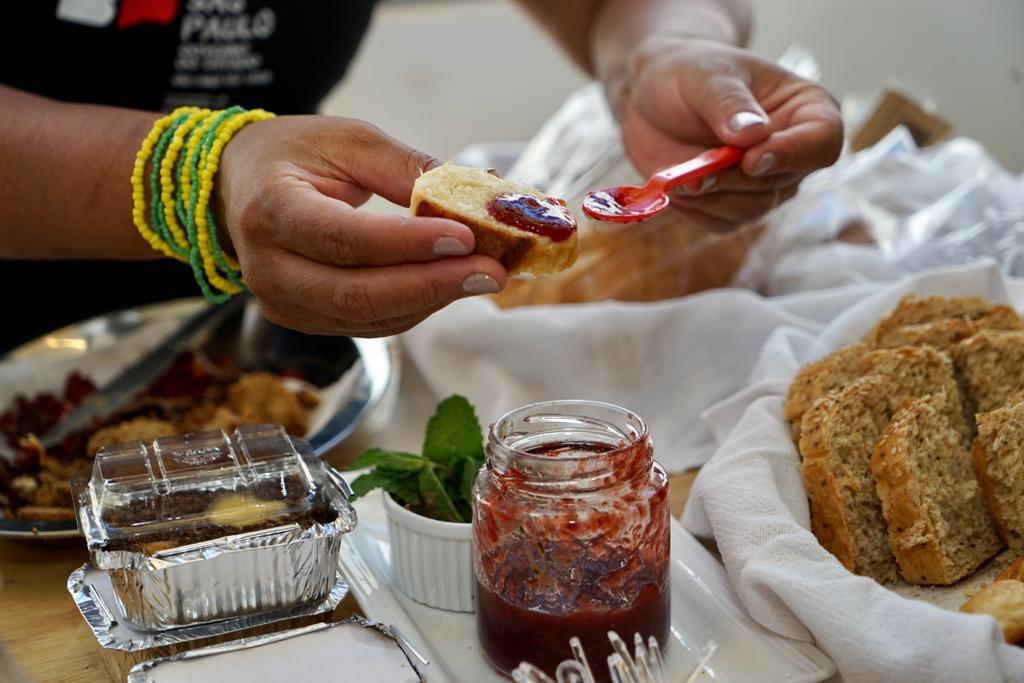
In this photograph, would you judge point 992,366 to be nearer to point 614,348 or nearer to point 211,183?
point 614,348

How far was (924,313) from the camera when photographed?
1.47 metres

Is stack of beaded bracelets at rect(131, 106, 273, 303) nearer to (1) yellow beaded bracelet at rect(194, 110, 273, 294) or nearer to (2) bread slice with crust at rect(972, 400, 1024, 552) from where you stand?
(1) yellow beaded bracelet at rect(194, 110, 273, 294)

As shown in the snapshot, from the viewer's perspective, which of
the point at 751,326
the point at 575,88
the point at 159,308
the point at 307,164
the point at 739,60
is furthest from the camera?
the point at 575,88

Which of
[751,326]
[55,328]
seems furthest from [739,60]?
[55,328]

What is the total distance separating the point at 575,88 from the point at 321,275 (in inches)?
113

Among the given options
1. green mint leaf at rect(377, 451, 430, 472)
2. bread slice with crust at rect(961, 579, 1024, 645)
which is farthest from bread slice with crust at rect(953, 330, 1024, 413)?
green mint leaf at rect(377, 451, 430, 472)

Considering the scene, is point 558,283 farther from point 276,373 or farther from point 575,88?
point 575,88

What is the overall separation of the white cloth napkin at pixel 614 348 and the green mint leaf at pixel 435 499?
0.45m

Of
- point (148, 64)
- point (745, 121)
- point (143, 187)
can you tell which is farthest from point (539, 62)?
point (143, 187)

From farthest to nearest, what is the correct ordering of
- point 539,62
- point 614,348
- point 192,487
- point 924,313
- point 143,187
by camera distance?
point 539,62
point 614,348
point 924,313
point 143,187
point 192,487

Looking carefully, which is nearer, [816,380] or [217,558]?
[217,558]

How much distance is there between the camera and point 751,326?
1686mm

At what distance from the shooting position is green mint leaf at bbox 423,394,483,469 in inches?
48.3

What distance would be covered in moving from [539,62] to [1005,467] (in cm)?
283
